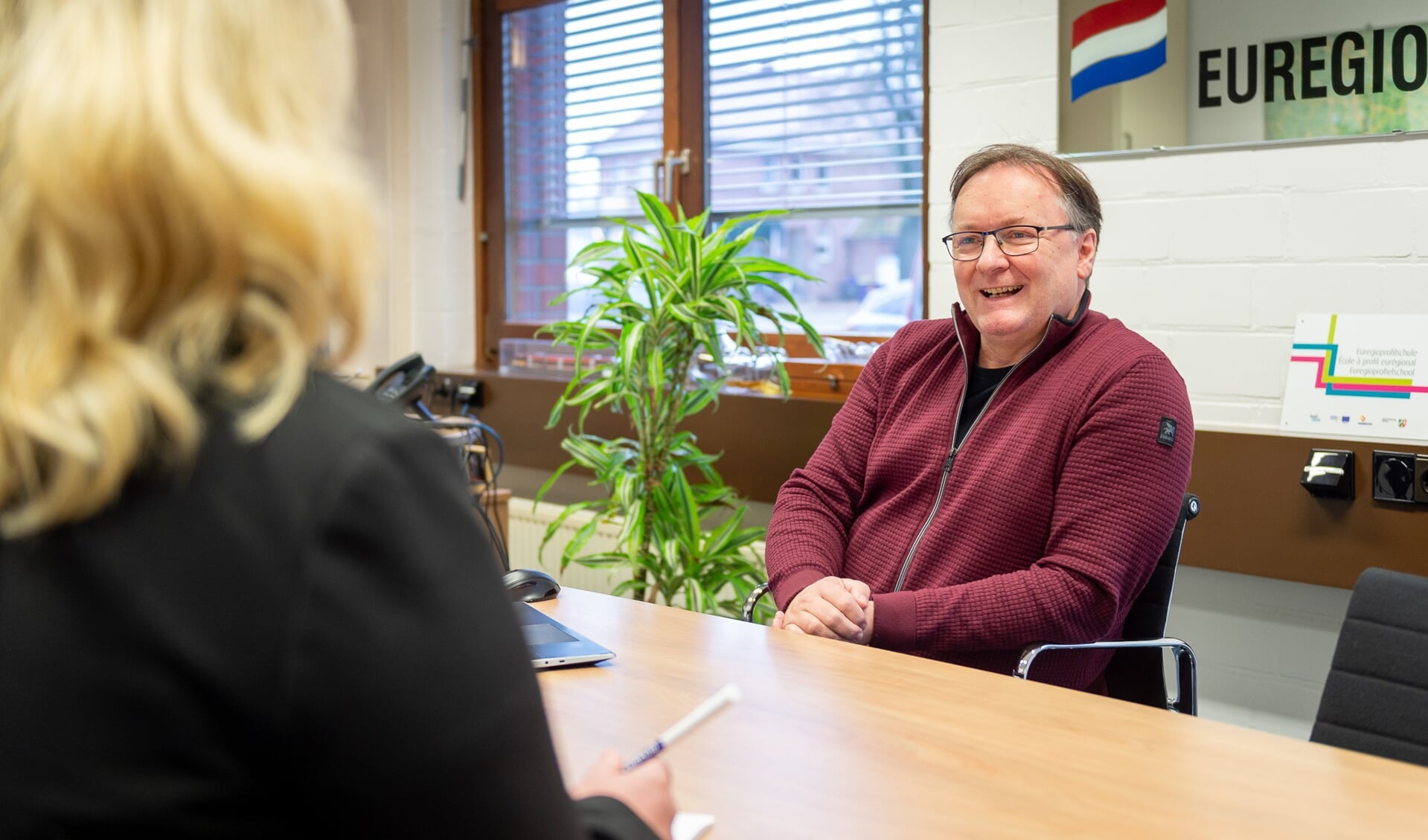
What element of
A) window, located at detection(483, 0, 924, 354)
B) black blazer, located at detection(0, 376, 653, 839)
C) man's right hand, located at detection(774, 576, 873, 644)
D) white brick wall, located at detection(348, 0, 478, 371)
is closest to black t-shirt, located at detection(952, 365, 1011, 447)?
man's right hand, located at detection(774, 576, 873, 644)

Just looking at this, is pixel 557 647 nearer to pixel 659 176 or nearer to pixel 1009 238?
pixel 1009 238

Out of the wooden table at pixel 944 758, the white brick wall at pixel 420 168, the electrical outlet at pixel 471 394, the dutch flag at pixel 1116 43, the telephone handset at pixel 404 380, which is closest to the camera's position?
the wooden table at pixel 944 758

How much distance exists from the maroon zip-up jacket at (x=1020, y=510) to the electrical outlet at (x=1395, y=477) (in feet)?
1.86

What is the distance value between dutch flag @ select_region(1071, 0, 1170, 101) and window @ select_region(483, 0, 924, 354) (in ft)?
1.73

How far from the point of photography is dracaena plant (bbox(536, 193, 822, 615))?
2.71 m

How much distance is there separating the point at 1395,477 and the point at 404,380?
2.05 metres

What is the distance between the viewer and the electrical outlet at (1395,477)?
2.08 m

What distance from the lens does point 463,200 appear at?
405cm

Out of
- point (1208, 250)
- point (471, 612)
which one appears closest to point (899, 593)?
point (1208, 250)

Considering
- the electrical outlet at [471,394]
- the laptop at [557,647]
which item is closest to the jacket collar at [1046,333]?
the laptop at [557,647]

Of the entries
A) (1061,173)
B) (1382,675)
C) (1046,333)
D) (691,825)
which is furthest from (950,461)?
(691,825)

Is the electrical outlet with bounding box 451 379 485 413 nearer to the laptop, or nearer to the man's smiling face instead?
the man's smiling face

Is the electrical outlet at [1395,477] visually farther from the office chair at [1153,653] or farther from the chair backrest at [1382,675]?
the chair backrest at [1382,675]

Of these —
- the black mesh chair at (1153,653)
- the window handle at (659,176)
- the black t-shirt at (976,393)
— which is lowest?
the black mesh chair at (1153,653)
